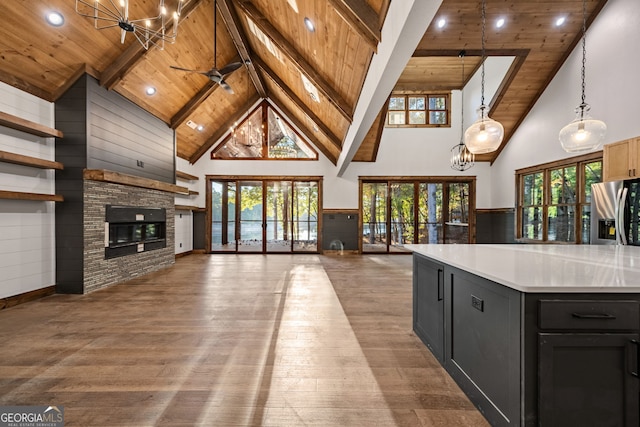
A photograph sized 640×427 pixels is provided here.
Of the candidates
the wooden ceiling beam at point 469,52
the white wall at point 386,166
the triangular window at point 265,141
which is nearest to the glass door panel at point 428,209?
the white wall at point 386,166

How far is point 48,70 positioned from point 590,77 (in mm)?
8425

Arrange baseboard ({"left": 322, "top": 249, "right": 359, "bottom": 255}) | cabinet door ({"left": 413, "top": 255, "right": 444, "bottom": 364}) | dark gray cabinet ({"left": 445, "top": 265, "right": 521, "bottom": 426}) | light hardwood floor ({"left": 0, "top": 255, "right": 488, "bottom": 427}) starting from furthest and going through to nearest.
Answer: baseboard ({"left": 322, "top": 249, "right": 359, "bottom": 255}), cabinet door ({"left": 413, "top": 255, "right": 444, "bottom": 364}), light hardwood floor ({"left": 0, "top": 255, "right": 488, "bottom": 427}), dark gray cabinet ({"left": 445, "top": 265, "right": 521, "bottom": 426})

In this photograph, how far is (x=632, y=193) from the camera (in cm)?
331

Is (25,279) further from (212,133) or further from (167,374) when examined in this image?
(212,133)

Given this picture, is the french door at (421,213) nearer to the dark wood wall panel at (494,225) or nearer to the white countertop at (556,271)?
the dark wood wall panel at (494,225)

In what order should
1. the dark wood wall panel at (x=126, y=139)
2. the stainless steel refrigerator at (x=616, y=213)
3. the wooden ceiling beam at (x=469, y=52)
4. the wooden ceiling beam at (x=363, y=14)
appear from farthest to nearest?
the wooden ceiling beam at (x=469, y=52) → the dark wood wall panel at (x=126, y=139) → the stainless steel refrigerator at (x=616, y=213) → the wooden ceiling beam at (x=363, y=14)

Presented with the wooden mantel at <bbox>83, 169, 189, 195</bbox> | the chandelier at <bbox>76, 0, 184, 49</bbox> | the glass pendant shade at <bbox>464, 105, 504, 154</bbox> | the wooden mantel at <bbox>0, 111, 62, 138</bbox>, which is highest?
the chandelier at <bbox>76, 0, 184, 49</bbox>

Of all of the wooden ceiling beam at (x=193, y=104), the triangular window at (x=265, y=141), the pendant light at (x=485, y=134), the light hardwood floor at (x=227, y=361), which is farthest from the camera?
the triangular window at (x=265, y=141)

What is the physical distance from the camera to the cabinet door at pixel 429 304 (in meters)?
2.14

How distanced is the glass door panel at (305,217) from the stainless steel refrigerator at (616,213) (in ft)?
19.4

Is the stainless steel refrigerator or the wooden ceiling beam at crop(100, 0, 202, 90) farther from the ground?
the wooden ceiling beam at crop(100, 0, 202, 90)

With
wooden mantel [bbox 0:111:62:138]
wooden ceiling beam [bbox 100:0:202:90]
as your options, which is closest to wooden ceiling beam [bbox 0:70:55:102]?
wooden mantel [bbox 0:111:62:138]

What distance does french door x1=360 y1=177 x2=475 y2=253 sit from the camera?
26.5 feet

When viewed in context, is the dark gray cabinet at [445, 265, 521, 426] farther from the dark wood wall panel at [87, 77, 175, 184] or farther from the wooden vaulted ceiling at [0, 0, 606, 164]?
the dark wood wall panel at [87, 77, 175, 184]
